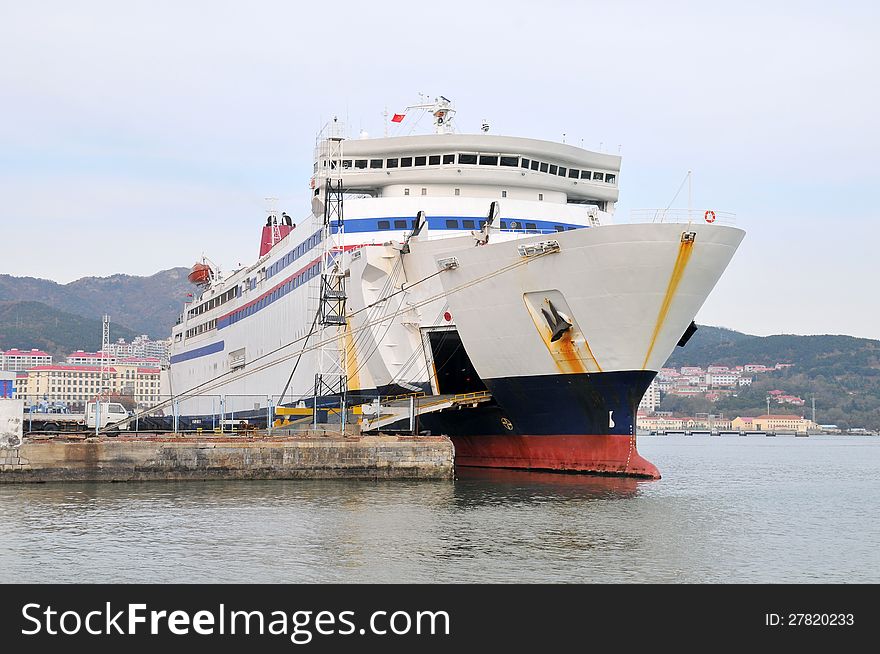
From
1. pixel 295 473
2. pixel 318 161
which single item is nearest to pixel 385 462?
pixel 295 473

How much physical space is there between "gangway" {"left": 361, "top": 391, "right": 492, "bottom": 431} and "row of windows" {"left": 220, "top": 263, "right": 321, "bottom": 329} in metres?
6.41

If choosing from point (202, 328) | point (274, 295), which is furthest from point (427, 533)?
point (202, 328)

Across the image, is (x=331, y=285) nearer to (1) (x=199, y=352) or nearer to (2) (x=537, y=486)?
(2) (x=537, y=486)

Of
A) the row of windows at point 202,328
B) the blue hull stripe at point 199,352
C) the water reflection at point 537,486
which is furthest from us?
the row of windows at point 202,328

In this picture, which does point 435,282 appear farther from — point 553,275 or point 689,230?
point 689,230

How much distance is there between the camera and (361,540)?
1961 centimetres

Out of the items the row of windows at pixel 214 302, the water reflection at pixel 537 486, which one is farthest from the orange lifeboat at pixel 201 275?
the water reflection at pixel 537 486

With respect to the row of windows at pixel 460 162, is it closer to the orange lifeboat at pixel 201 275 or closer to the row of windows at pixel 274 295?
the row of windows at pixel 274 295

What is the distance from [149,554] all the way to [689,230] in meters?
15.6

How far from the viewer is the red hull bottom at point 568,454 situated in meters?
30.2

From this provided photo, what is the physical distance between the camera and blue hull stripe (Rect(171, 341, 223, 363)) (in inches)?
2223

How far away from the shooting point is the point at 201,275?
6397 cm

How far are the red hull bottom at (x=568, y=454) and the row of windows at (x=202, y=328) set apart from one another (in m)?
27.2

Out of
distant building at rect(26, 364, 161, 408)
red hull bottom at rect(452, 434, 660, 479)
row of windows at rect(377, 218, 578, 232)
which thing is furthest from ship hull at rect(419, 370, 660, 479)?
distant building at rect(26, 364, 161, 408)
